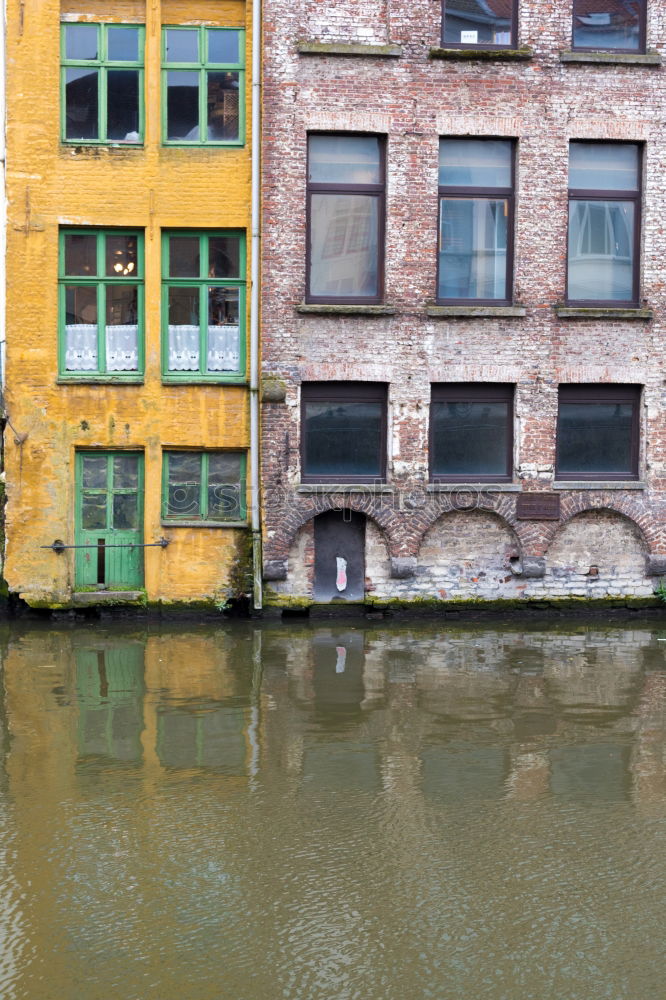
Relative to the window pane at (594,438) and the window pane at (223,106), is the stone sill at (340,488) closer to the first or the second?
the window pane at (594,438)

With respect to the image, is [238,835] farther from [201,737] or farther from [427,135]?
[427,135]

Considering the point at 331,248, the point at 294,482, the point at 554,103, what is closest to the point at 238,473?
the point at 294,482

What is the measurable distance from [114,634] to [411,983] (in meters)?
10.3

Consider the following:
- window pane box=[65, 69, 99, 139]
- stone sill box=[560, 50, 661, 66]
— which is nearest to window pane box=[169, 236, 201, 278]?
window pane box=[65, 69, 99, 139]

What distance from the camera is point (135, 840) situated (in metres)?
7.41

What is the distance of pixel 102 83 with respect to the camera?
1650 cm

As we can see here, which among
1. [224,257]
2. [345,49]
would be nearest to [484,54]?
[345,49]

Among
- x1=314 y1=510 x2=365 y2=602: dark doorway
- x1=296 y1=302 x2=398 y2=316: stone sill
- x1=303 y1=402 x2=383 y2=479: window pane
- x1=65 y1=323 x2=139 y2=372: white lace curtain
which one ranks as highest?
x1=296 y1=302 x2=398 y2=316: stone sill

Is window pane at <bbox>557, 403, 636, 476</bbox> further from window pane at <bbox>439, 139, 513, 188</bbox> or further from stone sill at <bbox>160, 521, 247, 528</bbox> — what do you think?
stone sill at <bbox>160, 521, 247, 528</bbox>

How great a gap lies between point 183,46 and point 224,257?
2.84m

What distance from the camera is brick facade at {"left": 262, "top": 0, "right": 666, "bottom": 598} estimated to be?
16.5 meters

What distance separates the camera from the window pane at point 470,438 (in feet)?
56.1

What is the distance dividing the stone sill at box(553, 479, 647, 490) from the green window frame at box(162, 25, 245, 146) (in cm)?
635

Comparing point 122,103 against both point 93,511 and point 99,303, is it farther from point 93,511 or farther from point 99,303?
point 93,511
